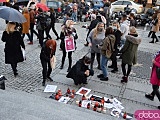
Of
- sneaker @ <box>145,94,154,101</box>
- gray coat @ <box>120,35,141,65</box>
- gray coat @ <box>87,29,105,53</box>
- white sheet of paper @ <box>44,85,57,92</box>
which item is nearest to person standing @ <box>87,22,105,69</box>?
gray coat @ <box>87,29,105,53</box>

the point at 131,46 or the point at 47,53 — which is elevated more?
the point at 131,46

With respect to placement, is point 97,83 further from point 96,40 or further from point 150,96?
point 150,96

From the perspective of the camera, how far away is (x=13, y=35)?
22.0 feet

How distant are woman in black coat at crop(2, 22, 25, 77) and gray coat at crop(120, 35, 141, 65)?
2733mm

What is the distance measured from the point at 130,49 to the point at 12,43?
3072 mm

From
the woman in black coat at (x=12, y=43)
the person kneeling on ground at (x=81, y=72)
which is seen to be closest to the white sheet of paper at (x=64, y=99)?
the person kneeling on ground at (x=81, y=72)

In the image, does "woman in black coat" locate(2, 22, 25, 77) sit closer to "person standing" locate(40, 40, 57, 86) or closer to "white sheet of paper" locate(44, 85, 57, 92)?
"person standing" locate(40, 40, 57, 86)

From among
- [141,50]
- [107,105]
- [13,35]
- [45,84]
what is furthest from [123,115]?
[141,50]

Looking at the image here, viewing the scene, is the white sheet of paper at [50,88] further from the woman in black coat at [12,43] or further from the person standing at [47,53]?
the woman in black coat at [12,43]

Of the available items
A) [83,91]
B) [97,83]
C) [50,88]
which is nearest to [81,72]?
[83,91]

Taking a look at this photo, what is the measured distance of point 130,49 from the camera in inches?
269

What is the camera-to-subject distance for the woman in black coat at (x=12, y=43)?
22.0ft

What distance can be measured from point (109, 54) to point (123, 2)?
1619cm

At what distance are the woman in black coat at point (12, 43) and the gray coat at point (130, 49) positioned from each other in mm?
2733
